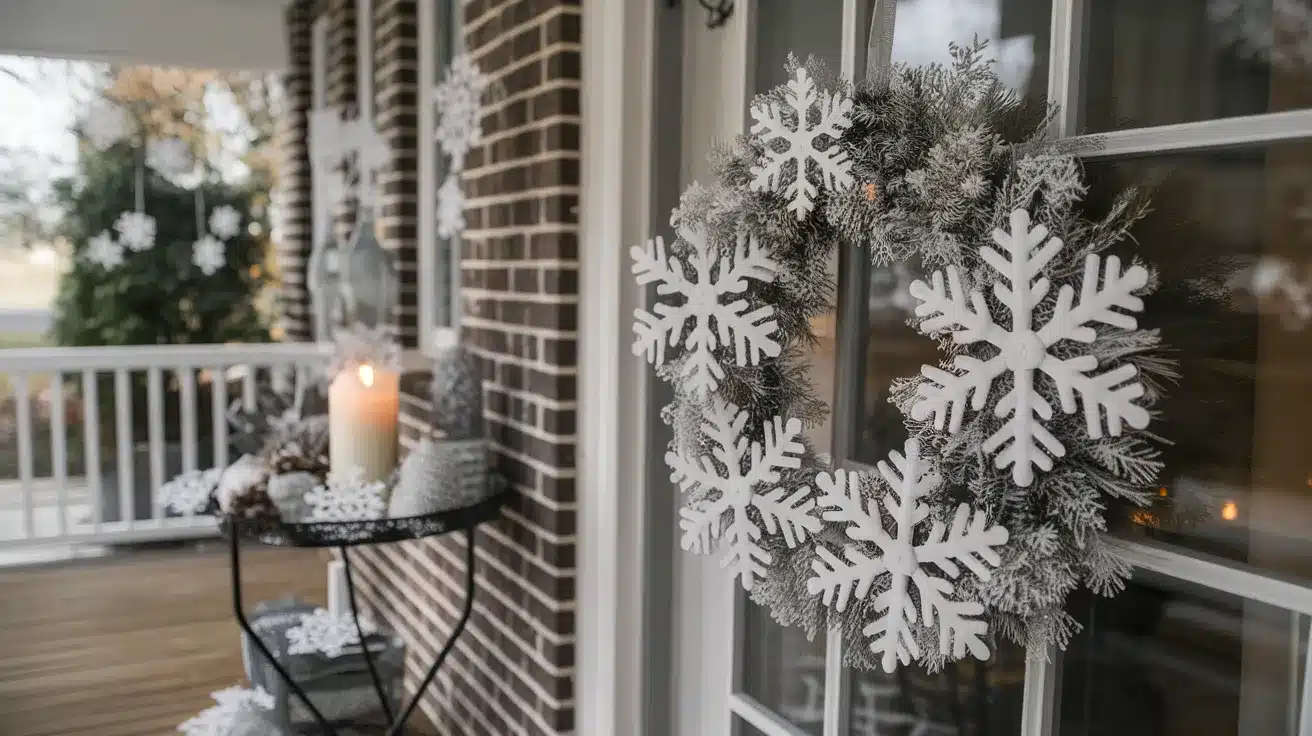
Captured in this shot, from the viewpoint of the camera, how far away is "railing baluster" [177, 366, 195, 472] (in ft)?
15.3

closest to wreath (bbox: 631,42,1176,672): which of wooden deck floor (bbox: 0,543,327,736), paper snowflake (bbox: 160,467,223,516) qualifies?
paper snowflake (bbox: 160,467,223,516)

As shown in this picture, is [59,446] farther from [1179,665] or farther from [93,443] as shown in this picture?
[1179,665]

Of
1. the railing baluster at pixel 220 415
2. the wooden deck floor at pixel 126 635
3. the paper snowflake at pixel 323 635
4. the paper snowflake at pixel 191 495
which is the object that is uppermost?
the paper snowflake at pixel 191 495

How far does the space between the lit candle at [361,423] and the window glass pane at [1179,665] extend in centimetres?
147

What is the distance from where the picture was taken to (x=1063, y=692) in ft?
3.76

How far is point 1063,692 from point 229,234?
451 centimetres

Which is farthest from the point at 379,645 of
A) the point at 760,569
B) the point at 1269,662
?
the point at 1269,662

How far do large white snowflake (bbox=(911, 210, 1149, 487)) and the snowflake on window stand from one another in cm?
438

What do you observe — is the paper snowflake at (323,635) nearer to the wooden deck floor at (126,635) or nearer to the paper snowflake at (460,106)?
the wooden deck floor at (126,635)

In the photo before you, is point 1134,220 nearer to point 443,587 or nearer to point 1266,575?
point 1266,575

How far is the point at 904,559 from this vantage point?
1.14 meters

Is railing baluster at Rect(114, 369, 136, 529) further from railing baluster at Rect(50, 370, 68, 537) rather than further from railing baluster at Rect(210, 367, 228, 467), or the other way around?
railing baluster at Rect(210, 367, 228, 467)

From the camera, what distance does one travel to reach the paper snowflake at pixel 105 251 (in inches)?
183

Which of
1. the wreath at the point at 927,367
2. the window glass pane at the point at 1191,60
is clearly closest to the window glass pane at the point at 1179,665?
the wreath at the point at 927,367
